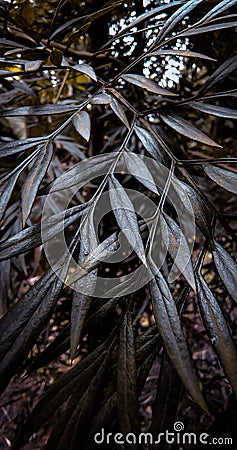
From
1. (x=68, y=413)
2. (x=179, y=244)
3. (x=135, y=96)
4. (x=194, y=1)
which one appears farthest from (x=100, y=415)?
(x=135, y=96)

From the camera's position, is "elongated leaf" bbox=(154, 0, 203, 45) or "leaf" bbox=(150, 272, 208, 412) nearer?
"leaf" bbox=(150, 272, 208, 412)

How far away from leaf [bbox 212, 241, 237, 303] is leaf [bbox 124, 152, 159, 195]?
86 mm

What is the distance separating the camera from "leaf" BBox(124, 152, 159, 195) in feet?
1.35

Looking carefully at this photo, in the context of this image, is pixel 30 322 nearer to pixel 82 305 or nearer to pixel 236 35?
pixel 82 305

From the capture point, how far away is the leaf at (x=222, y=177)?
42 cm

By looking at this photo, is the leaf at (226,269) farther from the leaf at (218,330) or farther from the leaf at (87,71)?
the leaf at (87,71)

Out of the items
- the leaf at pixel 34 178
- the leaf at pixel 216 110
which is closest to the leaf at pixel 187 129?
the leaf at pixel 216 110

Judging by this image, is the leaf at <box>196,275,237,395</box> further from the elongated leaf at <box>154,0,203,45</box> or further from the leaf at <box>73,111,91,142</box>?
the elongated leaf at <box>154,0,203,45</box>

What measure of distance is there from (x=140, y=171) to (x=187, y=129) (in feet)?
0.31

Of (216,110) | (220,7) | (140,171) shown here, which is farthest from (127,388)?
(220,7)

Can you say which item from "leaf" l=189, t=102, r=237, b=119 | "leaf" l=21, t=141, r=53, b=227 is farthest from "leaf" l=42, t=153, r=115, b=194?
"leaf" l=189, t=102, r=237, b=119

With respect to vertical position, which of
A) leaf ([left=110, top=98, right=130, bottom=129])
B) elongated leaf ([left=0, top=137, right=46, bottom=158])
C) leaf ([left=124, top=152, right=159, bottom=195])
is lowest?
leaf ([left=124, top=152, right=159, bottom=195])

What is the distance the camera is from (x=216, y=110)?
48cm

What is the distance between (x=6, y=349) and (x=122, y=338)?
0.10 meters
